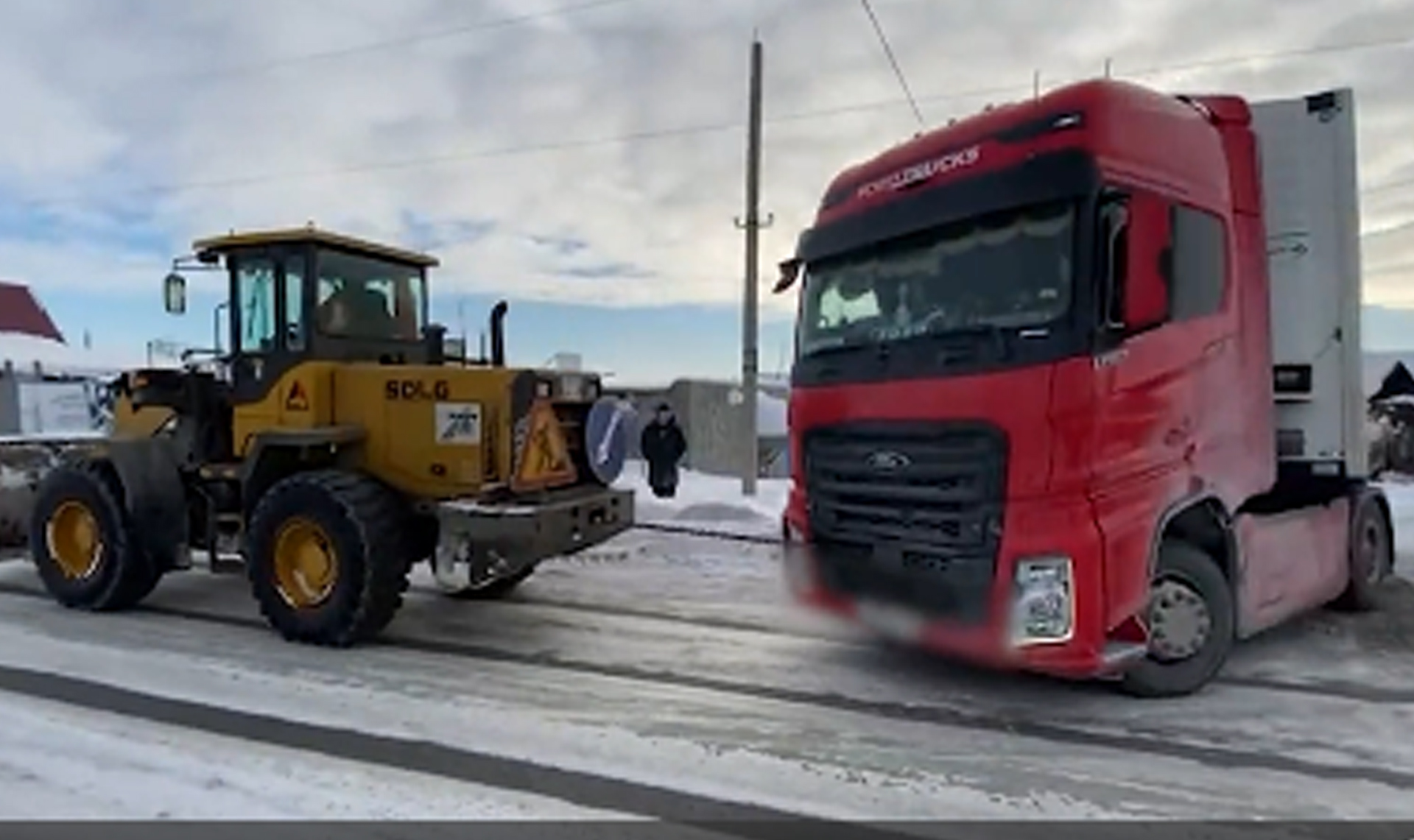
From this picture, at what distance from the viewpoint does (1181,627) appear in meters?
5.65

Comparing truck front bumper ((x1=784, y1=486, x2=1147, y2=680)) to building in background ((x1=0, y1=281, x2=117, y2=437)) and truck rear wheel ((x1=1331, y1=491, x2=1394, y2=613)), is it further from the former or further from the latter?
building in background ((x1=0, y1=281, x2=117, y2=437))

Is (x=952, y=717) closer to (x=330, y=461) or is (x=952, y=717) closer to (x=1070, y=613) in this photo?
(x=1070, y=613)

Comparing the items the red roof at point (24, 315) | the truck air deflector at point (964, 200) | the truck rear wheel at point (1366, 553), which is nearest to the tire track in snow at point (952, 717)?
the truck rear wheel at point (1366, 553)

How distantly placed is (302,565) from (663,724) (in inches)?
123

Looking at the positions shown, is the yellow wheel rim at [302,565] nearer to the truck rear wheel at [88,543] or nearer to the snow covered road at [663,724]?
the snow covered road at [663,724]

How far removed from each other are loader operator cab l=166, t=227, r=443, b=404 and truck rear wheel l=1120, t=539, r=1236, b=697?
5.37 m

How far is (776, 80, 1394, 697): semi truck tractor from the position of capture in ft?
16.6

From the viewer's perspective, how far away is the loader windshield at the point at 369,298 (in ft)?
25.4

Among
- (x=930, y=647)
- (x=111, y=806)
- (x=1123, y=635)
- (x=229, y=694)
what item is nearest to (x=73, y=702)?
(x=229, y=694)

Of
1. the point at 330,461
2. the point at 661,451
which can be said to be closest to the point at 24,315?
the point at 661,451

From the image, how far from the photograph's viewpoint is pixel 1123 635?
526 cm

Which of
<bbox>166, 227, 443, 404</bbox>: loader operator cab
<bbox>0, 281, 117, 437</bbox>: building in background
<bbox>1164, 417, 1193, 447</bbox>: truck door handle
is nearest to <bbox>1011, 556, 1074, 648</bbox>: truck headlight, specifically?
<bbox>1164, 417, 1193, 447</bbox>: truck door handle

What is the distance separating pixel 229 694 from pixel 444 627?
191 centimetres

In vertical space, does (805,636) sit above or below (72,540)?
below
